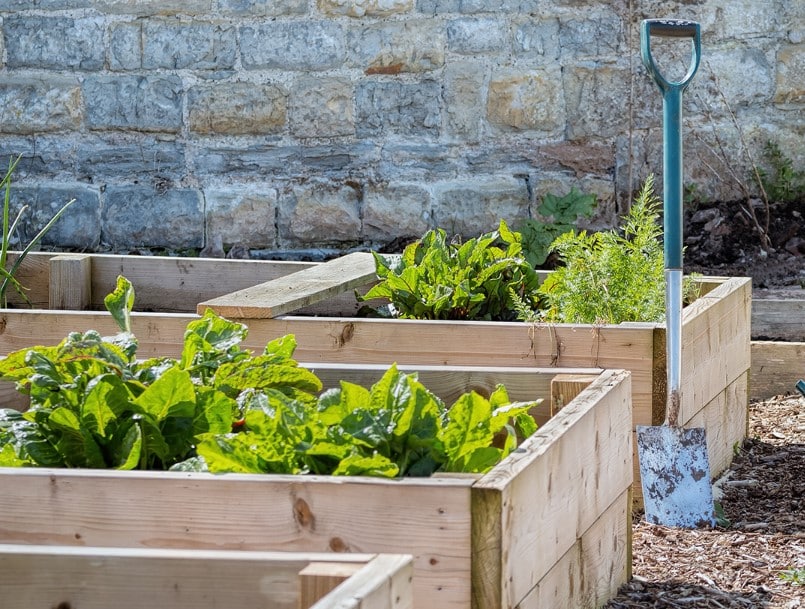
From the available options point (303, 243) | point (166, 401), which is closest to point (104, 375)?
point (166, 401)

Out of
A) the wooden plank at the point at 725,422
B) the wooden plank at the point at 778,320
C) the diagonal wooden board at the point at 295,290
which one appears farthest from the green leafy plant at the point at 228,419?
the wooden plank at the point at 778,320

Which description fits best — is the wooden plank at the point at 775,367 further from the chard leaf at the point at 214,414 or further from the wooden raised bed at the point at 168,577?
the wooden raised bed at the point at 168,577

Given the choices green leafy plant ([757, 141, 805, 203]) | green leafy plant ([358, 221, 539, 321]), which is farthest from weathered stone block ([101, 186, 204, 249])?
green leafy plant ([757, 141, 805, 203])

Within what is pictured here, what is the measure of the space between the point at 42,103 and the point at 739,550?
3.86 m

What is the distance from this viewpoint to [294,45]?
5645mm

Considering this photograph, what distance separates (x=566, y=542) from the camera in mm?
2334

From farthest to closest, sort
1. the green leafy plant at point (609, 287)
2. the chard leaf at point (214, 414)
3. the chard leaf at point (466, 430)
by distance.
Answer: the green leafy plant at point (609, 287), the chard leaf at point (214, 414), the chard leaf at point (466, 430)

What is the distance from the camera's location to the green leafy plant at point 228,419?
209 centimetres

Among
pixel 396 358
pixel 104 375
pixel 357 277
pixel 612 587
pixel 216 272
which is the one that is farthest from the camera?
pixel 216 272

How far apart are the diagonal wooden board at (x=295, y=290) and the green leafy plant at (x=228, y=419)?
2.98 ft

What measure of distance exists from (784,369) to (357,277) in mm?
1684

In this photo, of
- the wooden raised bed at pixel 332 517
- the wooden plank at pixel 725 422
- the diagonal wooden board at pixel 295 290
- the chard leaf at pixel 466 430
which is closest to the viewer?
the wooden raised bed at pixel 332 517

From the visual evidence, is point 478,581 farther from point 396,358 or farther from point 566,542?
point 396,358

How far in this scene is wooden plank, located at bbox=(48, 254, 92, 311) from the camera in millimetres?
4336
